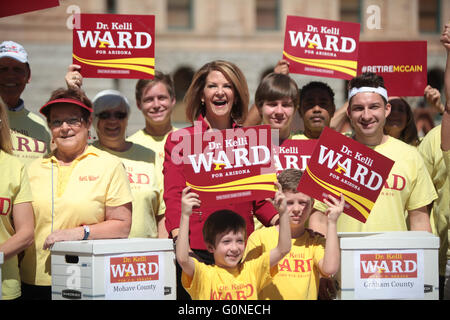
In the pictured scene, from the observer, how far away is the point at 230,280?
4.02 meters

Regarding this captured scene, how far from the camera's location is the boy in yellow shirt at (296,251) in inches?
166

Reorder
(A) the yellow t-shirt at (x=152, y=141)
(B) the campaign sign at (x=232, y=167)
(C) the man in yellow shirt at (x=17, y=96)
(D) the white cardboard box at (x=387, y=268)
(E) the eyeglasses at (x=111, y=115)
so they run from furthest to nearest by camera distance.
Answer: (A) the yellow t-shirt at (x=152, y=141)
(E) the eyeglasses at (x=111, y=115)
(C) the man in yellow shirt at (x=17, y=96)
(B) the campaign sign at (x=232, y=167)
(D) the white cardboard box at (x=387, y=268)

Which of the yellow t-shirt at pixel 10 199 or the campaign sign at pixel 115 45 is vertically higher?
the campaign sign at pixel 115 45

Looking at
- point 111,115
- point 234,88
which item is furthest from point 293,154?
point 111,115

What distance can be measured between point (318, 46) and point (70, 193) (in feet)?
9.12

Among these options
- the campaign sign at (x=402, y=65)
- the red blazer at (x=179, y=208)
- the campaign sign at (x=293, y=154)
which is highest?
the campaign sign at (x=402, y=65)

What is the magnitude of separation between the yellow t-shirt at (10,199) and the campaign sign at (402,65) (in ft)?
10.9

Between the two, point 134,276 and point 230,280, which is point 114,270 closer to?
point 134,276

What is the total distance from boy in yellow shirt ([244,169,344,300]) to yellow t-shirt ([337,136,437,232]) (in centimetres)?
32

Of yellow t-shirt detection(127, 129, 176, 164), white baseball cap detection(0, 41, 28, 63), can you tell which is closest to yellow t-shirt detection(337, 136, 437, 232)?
yellow t-shirt detection(127, 129, 176, 164)

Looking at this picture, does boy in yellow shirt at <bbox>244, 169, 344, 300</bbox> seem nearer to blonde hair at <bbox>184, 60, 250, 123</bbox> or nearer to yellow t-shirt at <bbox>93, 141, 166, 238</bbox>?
blonde hair at <bbox>184, 60, 250, 123</bbox>

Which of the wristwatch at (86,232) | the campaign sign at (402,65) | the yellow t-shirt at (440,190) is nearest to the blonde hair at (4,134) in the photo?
the wristwatch at (86,232)

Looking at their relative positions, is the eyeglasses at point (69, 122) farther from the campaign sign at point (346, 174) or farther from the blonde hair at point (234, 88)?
the campaign sign at point (346, 174)
